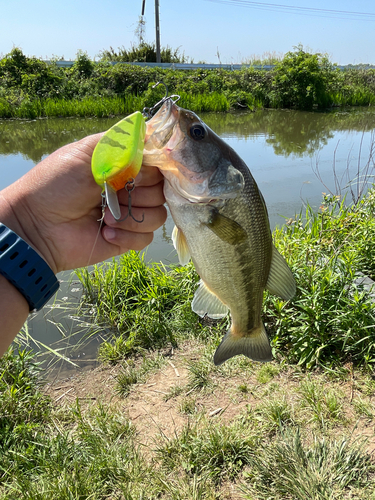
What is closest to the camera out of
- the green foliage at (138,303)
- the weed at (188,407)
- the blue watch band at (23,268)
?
the blue watch band at (23,268)

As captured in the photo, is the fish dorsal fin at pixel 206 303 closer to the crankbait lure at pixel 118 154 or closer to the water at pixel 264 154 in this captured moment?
the crankbait lure at pixel 118 154

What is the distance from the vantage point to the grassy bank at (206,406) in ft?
7.77

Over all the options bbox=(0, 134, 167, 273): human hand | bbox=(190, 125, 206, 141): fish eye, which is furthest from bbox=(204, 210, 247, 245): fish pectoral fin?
bbox=(0, 134, 167, 273): human hand

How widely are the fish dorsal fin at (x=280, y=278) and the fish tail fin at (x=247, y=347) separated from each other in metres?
0.25

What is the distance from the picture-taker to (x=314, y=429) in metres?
2.71

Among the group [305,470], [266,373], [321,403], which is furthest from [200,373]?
[305,470]

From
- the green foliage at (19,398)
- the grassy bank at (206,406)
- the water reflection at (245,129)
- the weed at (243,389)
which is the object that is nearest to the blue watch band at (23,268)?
the grassy bank at (206,406)

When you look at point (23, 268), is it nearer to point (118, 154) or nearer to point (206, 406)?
point (118, 154)

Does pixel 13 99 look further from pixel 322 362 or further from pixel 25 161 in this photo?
pixel 322 362

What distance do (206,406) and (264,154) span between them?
9748 mm

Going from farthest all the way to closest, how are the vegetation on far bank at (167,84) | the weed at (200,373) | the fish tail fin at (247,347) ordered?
the vegetation on far bank at (167,84) < the weed at (200,373) < the fish tail fin at (247,347)

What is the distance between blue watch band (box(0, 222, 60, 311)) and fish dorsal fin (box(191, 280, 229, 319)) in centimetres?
78

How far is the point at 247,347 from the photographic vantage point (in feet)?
6.39

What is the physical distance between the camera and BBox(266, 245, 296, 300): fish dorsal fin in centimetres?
187
